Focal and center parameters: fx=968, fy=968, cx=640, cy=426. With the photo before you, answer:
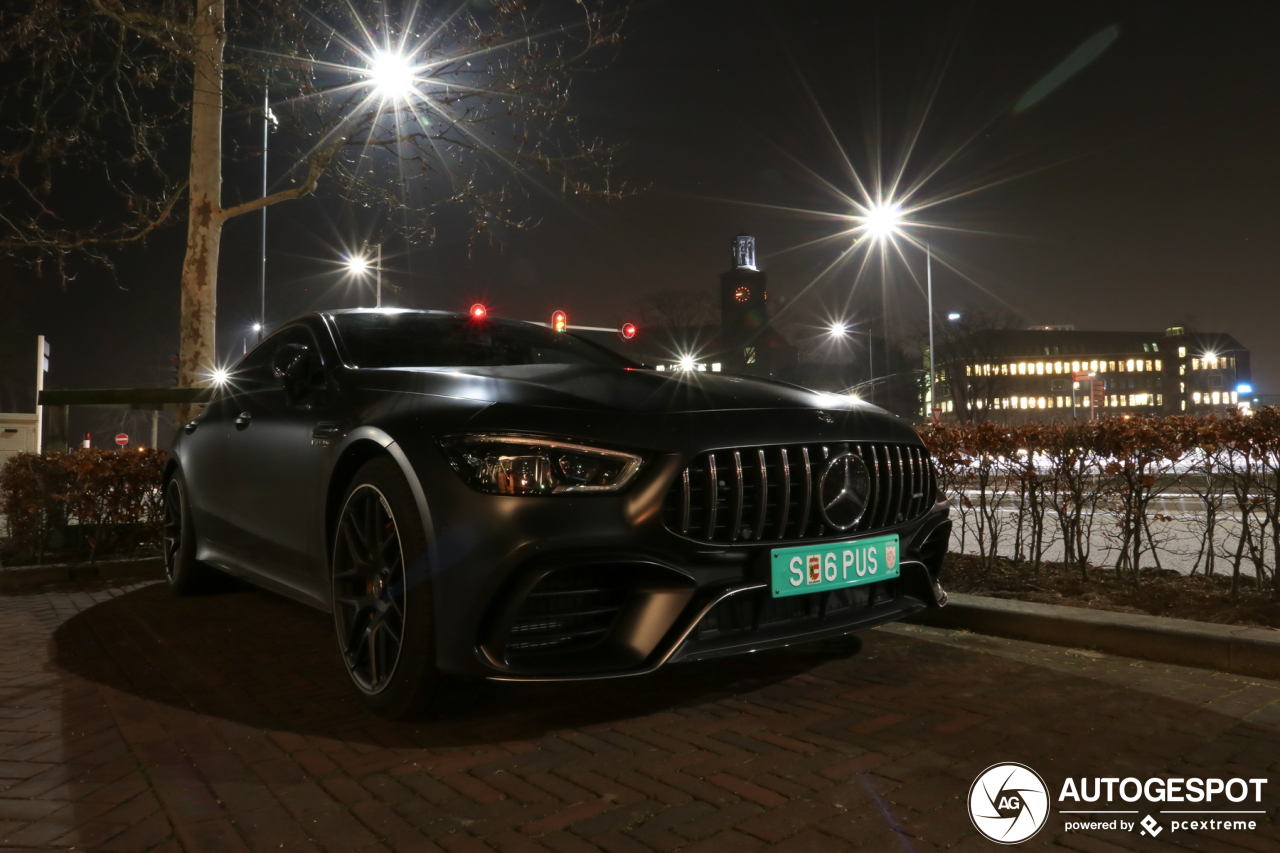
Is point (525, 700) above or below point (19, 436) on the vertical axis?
below

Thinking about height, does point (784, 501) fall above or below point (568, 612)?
above

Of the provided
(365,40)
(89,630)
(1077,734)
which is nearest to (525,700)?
(1077,734)

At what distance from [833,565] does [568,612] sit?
96 cm

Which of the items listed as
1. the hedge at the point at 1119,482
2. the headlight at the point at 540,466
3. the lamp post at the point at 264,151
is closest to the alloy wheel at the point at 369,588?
the headlight at the point at 540,466

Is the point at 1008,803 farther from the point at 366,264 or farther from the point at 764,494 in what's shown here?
the point at 366,264

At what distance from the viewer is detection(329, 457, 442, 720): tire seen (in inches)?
124

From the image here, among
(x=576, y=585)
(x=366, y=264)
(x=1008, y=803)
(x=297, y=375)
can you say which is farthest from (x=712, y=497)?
(x=366, y=264)

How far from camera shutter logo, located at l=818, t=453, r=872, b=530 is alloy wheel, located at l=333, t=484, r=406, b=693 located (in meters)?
1.46

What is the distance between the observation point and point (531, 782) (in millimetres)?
2826

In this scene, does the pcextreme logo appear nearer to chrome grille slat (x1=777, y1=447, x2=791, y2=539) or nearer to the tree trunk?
chrome grille slat (x1=777, y1=447, x2=791, y2=539)

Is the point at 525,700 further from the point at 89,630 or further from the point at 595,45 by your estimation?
the point at 595,45

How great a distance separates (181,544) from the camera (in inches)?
232

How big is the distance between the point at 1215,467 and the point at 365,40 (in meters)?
10.6

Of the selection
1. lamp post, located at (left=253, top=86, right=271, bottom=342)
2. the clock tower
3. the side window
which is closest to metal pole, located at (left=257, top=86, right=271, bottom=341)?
lamp post, located at (left=253, top=86, right=271, bottom=342)
